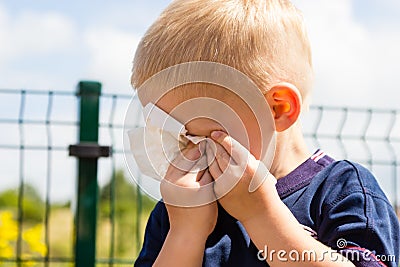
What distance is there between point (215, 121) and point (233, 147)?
0.26 feet

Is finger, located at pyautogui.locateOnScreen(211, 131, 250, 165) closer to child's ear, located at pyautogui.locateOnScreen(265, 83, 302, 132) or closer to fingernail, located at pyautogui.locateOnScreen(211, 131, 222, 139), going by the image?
fingernail, located at pyautogui.locateOnScreen(211, 131, 222, 139)

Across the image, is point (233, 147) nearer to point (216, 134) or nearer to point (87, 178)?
point (216, 134)

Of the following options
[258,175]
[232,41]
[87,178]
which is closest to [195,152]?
[258,175]

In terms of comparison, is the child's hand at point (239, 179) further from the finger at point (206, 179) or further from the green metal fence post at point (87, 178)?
the green metal fence post at point (87, 178)

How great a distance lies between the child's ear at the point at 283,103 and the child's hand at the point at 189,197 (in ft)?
0.66

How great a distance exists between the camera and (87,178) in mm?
3885

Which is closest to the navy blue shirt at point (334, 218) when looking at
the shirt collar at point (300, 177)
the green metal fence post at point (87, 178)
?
the shirt collar at point (300, 177)

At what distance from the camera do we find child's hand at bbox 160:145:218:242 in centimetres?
164

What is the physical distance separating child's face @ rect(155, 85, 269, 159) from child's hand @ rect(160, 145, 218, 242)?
0.05 metres

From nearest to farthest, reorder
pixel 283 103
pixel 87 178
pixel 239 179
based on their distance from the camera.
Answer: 1. pixel 239 179
2. pixel 283 103
3. pixel 87 178

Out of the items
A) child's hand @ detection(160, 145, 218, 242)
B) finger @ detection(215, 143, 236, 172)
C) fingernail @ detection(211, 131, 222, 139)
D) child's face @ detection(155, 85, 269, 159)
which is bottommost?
child's hand @ detection(160, 145, 218, 242)

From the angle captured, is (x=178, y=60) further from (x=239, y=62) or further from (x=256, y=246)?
(x=256, y=246)

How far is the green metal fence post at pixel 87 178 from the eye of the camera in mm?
3859

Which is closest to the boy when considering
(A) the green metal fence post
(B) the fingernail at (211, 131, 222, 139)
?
(B) the fingernail at (211, 131, 222, 139)
